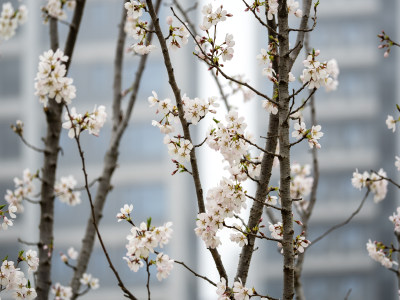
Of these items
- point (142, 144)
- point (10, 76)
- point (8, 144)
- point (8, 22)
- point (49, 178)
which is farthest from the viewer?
point (10, 76)

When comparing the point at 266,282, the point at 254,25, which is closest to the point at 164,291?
the point at 266,282

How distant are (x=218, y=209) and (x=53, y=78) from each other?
764 mm

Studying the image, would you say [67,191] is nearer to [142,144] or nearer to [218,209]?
[218,209]

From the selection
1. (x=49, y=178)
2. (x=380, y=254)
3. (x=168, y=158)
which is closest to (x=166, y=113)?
(x=49, y=178)

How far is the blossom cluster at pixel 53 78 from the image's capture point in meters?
1.96

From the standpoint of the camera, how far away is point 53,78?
6.42 feet

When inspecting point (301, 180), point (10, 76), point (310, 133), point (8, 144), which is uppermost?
point (10, 76)

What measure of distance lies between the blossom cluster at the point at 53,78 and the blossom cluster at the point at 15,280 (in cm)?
65

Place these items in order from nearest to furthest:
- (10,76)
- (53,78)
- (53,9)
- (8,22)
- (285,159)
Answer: (285,159), (53,78), (53,9), (8,22), (10,76)

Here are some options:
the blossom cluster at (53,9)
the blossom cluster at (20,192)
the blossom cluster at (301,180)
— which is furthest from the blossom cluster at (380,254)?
the blossom cluster at (53,9)

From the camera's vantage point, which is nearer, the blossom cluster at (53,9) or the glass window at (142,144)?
the blossom cluster at (53,9)

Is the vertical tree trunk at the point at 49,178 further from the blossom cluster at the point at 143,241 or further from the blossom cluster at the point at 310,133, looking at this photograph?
the blossom cluster at the point at 310,133

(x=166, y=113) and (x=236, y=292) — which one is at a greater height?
(x=166, y=113)

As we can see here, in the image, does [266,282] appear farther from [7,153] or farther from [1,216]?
[1,216]
